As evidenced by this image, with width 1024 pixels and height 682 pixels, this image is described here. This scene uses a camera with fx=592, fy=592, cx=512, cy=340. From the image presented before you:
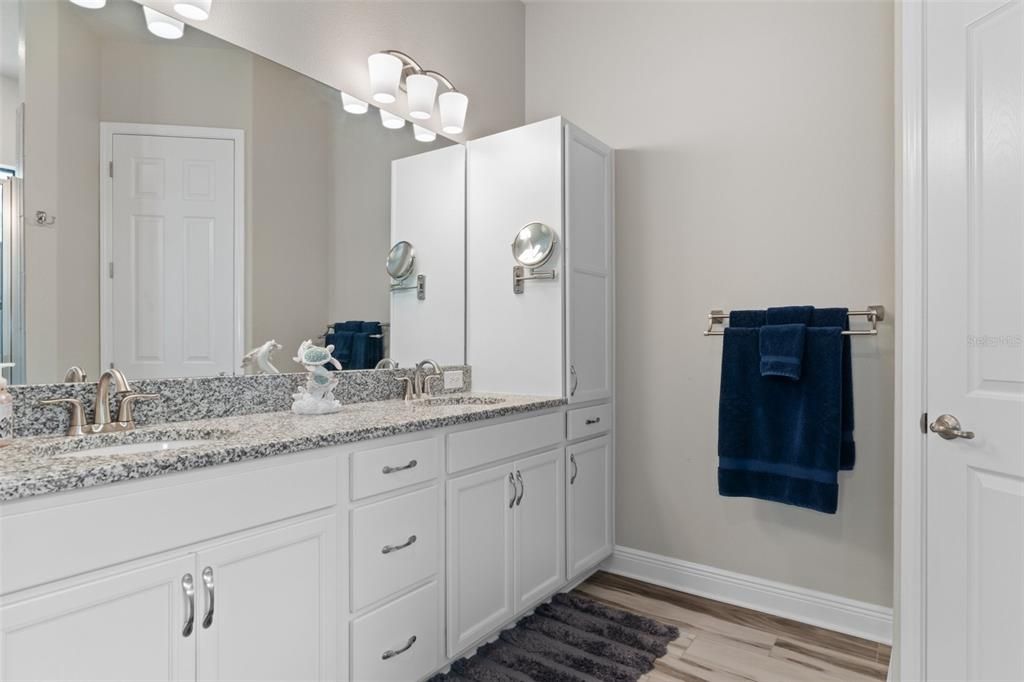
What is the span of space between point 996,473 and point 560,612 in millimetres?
1534

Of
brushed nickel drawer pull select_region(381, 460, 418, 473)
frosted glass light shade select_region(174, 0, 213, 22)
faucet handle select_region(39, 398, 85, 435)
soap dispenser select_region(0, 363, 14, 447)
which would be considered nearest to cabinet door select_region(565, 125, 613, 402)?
brushed nickel drawer pull select_region(381, 460, 418, 473)

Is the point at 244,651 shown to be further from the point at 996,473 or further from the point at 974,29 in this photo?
the point at 974,29

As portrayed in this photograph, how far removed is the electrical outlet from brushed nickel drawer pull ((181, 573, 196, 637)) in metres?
1.45

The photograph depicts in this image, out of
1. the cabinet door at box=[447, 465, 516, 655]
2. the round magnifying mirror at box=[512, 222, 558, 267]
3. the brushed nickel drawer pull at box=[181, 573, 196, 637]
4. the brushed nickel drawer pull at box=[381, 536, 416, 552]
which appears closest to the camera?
the brushed nickel drawer pull at box=[181, 573, 196, 637]

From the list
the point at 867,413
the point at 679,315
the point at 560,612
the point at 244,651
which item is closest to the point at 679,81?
the point at 679,315

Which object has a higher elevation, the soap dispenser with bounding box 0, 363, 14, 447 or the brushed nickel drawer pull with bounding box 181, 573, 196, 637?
the soap dispenser with bounding box 0, 363, 14, 447

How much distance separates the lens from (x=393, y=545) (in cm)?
164

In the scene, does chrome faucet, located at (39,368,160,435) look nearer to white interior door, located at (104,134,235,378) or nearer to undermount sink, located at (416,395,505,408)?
white interior door, located at (104,134,235,378)

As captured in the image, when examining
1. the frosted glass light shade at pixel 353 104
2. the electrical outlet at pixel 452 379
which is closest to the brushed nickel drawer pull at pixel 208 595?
the electrical outlet at pixel 452 379

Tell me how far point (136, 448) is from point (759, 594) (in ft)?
7.53

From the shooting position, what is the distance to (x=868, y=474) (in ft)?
7.20

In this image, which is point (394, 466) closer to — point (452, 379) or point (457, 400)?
point (457, 400)

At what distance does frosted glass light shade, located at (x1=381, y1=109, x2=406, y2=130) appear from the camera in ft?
8.05

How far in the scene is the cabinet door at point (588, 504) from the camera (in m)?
2.45
